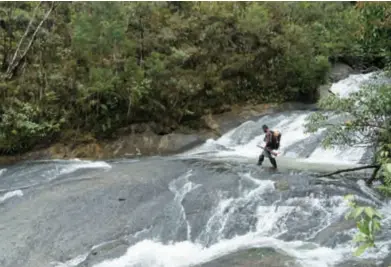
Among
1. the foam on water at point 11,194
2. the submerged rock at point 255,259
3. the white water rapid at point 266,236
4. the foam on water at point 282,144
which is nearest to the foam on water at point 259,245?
the white water rapid at point 266,236

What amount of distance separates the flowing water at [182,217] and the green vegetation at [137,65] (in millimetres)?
4611

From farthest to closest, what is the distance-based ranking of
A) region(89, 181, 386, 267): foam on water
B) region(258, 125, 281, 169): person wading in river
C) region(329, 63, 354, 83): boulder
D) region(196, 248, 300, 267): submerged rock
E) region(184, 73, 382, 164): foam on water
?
region(329, 63, 354, 83): boulder < region(184, 73, 382, 164): foam on water < region(258, 125, 281, 169): person wading in river < region(89, 181, 386, 267): foam on water < region(196, 248, 300, 267): submerged rock

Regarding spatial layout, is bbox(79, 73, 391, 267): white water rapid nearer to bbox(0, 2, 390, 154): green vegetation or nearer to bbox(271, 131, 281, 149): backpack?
bbox(271, 131, 281, 149): backpack

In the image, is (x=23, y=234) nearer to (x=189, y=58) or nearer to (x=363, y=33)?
(x=363, y=33)

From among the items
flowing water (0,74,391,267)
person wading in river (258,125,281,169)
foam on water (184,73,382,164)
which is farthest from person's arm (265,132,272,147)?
foam on water (184,73,382,164)

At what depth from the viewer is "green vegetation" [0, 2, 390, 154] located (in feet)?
59.6

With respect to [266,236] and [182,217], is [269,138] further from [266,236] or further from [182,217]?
[266,236]

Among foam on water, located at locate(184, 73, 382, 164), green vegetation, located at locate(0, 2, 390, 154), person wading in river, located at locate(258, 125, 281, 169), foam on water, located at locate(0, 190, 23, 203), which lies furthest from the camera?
green vegetation, located at locate(0, 2, 390, 154)

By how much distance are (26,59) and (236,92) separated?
1165cm

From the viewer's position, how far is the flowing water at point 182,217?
781 cm

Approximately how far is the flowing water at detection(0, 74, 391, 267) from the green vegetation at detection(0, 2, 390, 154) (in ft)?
15.1

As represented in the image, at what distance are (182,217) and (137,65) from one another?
466 inches

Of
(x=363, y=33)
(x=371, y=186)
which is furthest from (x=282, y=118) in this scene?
(x=363, y=33)

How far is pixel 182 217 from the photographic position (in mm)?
9578
